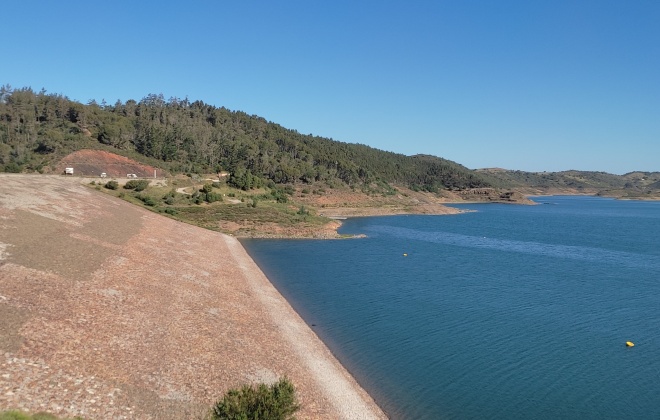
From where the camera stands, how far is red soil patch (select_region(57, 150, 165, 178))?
79875 millimetres

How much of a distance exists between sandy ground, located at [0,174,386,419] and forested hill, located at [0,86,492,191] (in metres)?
57.3

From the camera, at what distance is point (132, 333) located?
61.1ft

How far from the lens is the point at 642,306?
32.3 meters

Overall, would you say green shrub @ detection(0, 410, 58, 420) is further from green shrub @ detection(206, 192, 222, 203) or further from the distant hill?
the distant hill

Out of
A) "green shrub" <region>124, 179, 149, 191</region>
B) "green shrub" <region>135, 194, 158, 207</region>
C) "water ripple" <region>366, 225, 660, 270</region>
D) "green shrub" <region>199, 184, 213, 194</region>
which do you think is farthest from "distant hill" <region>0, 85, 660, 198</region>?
"water ripple" <region>366, 225, 660, 270</region>

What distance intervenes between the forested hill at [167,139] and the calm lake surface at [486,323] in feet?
170

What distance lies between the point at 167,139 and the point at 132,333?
105 metres

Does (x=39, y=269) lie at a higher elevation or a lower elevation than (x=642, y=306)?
higher

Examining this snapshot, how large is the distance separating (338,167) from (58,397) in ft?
458

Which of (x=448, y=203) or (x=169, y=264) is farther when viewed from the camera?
(x=448, y=203)

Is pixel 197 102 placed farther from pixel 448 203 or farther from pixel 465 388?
pixel 465 388

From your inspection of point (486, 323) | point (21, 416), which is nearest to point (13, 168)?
point (486, 323)

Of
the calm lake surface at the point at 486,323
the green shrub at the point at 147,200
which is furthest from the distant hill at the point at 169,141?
the calm lake surface at the point at 486,323

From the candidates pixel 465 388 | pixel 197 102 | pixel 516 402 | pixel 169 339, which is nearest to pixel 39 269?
pixel 169 339
